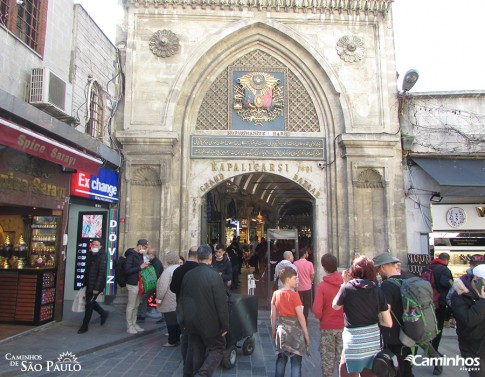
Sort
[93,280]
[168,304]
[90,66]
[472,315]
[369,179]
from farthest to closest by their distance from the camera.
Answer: [369,179], [90,66], [93,280], [168,304], [472,315]

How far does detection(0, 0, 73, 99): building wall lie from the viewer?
6496mm

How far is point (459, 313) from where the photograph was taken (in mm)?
3441

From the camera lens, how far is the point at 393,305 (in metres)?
3.68

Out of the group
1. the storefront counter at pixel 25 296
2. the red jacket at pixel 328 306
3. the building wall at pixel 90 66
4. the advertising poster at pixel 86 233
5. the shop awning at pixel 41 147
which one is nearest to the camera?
the red jacket at pixel 328 306

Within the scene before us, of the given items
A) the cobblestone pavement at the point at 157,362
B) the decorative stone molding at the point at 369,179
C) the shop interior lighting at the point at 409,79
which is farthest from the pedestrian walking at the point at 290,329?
the shop interior lighting at the point at 409,79

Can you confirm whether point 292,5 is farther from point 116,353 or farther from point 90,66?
point 116,353

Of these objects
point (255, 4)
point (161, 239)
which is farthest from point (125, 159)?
point (255, 4)

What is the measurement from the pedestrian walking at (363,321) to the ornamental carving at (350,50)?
8.62 meters

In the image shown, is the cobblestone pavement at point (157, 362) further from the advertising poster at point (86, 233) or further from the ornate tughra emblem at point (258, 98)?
the ornate tughra emblem at point (258, 98)

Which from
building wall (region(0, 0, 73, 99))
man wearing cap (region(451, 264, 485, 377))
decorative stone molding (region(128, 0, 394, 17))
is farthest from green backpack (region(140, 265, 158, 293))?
decorative stone molding (region(128, 0, 394, 17))

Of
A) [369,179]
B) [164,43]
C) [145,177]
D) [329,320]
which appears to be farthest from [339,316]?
[164,43]

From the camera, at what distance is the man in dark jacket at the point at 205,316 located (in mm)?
3951

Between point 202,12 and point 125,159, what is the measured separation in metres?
4.59

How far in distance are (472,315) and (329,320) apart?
4.40ft
